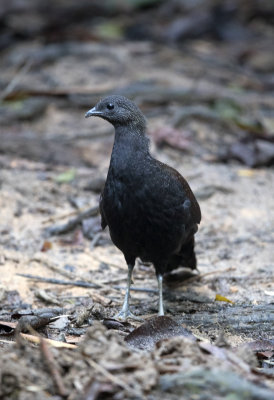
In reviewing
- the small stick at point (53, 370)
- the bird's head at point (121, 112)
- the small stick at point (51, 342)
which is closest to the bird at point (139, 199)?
the bird's head at point (121, 112)

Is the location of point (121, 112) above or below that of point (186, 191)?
above

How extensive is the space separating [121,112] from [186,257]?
61.3 inches

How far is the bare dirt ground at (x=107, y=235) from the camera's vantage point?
3.30 meters

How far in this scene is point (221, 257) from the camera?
6793 millimetres

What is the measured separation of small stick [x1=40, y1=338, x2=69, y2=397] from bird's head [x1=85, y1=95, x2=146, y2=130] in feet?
8.24

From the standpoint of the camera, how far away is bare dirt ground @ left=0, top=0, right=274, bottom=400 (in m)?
3.30

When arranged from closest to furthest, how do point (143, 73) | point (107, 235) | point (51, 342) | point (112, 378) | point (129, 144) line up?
point (112, 378), point (51, 342), point (129, 144), point (107, 235), point (143, 73)

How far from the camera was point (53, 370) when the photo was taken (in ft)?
10.7

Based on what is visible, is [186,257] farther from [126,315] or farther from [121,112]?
[121,112]

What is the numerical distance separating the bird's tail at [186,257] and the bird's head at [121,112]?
124 centimetres

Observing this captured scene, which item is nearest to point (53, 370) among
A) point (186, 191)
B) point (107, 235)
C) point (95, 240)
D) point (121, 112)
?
point (186, 191)

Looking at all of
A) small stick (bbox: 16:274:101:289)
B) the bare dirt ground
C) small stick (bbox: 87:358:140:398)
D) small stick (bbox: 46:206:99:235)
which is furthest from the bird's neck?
small stick (bbox: 87:358:140:398)

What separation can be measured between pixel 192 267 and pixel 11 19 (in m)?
8.73

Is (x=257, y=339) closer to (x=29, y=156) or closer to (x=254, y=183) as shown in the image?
(x=254, y=183)
